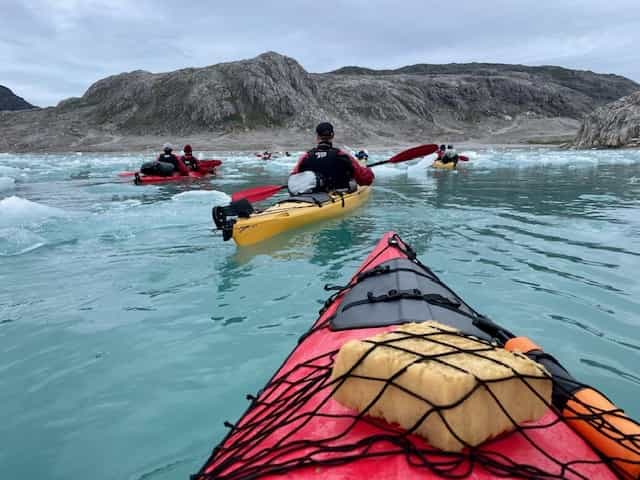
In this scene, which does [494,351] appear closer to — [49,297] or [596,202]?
[49,297]

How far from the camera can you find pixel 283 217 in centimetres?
592

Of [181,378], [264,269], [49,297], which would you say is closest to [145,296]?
[49,297]

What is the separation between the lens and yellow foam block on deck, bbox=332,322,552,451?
3.69 feet

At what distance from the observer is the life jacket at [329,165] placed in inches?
274

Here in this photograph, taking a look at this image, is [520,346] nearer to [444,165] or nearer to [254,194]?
[254,194]

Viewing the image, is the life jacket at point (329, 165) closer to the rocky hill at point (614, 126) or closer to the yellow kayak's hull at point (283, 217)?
the yellow kayak's hull at point (283, 217)

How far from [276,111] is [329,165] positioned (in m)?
51.6

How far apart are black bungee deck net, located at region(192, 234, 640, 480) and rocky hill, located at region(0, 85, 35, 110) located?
116m

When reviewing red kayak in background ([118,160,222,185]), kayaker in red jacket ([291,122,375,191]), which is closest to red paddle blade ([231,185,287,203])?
kayaker in red jacket ([291,122,375,191])

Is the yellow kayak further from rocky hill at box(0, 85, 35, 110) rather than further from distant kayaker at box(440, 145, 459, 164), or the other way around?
rocky hill at box(0, 85, 35, 110)

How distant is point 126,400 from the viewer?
260 centimetres

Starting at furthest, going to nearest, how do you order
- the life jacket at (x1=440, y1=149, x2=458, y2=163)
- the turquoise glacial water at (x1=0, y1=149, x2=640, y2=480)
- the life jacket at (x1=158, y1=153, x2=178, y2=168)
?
the life jacket at (x1=440, y1=149, x2=458, y2=163) < the life jacket at (x1=158, y1=153, x2=178, y2=168) < the turquoise glacial water at (x1=0, y1=149, x2=640, y2=480)

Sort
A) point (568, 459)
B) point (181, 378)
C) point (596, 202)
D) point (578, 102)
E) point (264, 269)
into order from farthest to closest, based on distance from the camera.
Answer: point (578, 102) < point (596, 202) < point (264, 269) < point (181, 378) < point (568, 459)

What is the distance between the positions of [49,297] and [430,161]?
14.9 m
